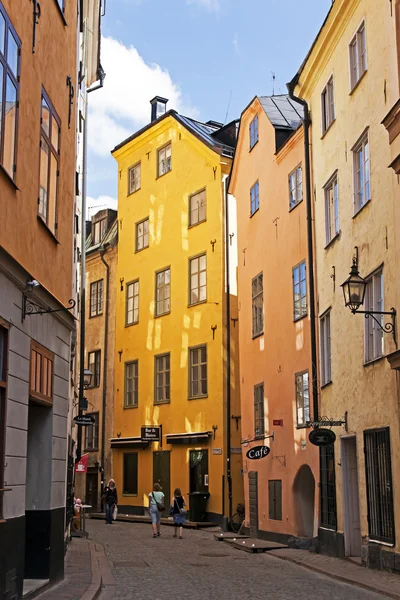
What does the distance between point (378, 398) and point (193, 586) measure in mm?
4598

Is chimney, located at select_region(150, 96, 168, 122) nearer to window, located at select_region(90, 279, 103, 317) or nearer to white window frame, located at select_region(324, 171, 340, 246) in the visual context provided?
window, located at select_region(90, 279, 103, 317)

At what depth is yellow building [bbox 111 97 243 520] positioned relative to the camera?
94.6 ft

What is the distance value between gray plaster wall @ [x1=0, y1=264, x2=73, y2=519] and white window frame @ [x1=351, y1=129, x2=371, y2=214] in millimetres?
6380

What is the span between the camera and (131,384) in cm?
3434

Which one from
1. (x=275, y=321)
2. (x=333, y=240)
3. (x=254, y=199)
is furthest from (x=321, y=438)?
(x=254, y=199)

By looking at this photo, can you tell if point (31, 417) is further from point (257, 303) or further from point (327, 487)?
point (257, 303)

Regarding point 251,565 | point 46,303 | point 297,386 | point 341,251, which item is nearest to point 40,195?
point 46,303

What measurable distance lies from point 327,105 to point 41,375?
10.7m

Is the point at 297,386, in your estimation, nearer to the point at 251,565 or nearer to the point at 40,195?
the point at 251,565

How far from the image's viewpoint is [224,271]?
96.4 ft

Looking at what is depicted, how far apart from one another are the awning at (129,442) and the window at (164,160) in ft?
35.4

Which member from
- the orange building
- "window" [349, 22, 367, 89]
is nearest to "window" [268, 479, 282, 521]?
the orange building

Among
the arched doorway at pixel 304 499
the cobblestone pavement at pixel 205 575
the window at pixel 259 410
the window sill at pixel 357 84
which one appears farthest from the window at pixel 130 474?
the window sill at pixel 357 84

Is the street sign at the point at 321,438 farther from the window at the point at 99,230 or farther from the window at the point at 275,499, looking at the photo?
the window at the point at 99,230
